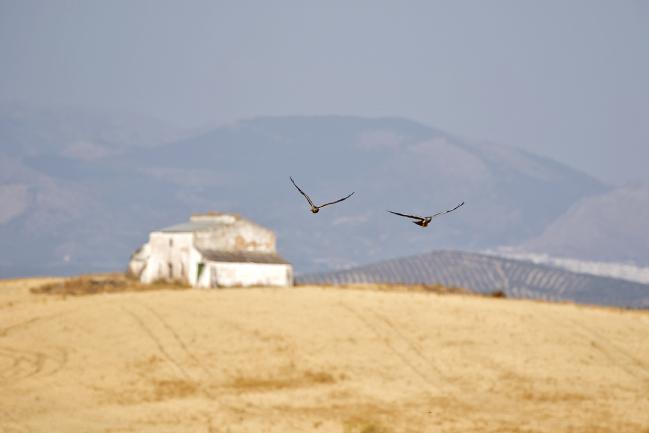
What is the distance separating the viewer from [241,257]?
86.4 m

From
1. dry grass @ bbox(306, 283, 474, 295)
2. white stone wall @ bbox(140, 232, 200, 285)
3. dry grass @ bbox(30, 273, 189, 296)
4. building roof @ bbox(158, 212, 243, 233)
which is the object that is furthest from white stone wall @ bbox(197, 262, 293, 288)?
building roof @ bbox(158, 212, 243, 233)

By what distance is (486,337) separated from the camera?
73500 millimetres

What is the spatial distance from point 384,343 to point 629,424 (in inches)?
672

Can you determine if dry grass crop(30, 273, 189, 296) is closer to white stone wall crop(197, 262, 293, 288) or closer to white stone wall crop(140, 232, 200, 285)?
white stone wall crop(140, 232, 200, 285)

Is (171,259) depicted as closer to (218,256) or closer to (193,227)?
(193,227)

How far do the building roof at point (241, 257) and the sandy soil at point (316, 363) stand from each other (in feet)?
13.6

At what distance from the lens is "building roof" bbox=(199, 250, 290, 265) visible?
84.9 m

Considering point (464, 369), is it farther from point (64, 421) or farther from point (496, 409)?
point (64, 421)

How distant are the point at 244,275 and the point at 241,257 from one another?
152 centimetres

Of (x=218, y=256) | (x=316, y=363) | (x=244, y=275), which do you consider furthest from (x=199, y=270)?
(x=316, y=363)

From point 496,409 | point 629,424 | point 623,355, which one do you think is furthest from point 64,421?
point 623,355

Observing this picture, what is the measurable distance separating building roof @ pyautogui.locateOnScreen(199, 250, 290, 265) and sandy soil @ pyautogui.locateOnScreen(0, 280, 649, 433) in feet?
13.6

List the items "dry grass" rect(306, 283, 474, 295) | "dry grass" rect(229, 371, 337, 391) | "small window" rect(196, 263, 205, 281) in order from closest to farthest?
"dry grass" rect(229, 371, 337, 391)
"small window" rect(196, 263, 205, 281)
"dry grass" rect(306, 283, 474, 295)

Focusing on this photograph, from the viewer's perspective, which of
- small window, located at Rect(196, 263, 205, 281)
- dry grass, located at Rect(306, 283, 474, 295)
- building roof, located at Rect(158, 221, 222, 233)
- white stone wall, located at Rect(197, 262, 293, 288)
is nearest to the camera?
white stone wall, located at Rect(197, 262, 293, 288)
